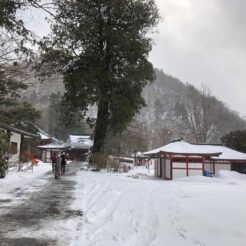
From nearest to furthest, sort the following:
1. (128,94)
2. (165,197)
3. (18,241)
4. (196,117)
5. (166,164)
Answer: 1. (18,241)
2. (165,197)
3. (128,94)
4. (166,164)
5. (196,117)

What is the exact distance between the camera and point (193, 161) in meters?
35.3

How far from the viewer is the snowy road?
7352 millimetres

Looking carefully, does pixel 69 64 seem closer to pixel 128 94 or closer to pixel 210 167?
pixel 128 94

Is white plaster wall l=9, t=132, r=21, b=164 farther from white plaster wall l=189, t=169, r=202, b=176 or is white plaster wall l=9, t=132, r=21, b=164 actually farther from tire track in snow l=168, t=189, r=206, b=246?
tire track in snow l=168, t=189, r=206, b=246

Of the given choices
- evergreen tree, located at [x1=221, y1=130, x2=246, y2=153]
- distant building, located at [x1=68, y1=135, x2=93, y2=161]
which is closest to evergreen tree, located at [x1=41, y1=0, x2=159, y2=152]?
evergreen tree, located at [x1=221, y1=130, x2=246, y2=153]

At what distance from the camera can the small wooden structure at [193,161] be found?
3494 cm

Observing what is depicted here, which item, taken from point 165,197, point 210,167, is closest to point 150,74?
point 210,167

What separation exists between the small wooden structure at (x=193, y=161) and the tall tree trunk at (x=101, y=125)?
595cm

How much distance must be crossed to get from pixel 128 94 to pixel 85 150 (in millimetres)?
45933

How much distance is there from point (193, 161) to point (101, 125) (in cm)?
969

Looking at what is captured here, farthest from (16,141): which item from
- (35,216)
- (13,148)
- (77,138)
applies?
(77,138)

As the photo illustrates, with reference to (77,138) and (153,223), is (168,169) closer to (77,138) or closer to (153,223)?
(153,223)

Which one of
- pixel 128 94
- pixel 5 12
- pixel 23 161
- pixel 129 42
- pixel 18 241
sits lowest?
pixel 18 241

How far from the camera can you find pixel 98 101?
1166 inches
